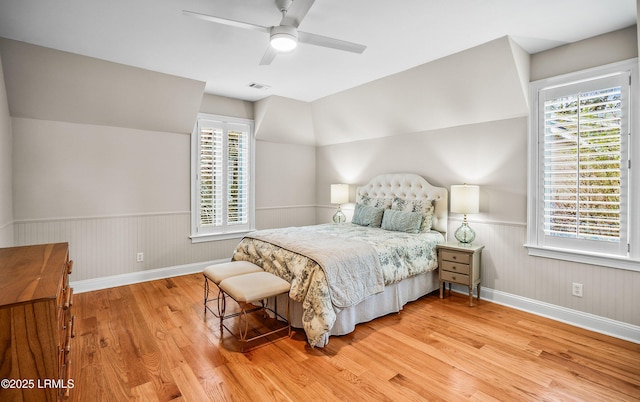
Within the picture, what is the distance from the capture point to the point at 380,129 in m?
4.89

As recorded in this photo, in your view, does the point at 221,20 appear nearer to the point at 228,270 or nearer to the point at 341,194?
the point at 228,270

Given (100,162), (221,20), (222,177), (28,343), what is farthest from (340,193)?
(28,343)

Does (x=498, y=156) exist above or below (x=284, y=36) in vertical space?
below

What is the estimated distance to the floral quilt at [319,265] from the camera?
2.64 m

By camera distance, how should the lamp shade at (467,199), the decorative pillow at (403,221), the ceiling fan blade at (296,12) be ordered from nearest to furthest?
the ceiling fan blade at (296,12) < the lamp shade at (467,199) < the decorative pillow at (403,221)

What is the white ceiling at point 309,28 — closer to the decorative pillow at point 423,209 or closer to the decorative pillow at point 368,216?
the decorative pillow at point 423,209

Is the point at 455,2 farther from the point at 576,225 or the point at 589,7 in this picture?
the point at 576,225

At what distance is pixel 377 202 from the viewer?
4.80 meters

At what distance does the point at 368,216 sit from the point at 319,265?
78.7 inches

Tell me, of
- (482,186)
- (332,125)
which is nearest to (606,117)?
(482,186)

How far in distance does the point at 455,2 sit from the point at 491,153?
1.90 m

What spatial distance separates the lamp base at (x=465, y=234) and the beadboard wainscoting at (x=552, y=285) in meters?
0.14

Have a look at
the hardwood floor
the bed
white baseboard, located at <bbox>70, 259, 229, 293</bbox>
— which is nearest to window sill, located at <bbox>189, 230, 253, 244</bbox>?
white baseboard, located at <bbox>70, 259, 229, 293</bbox>

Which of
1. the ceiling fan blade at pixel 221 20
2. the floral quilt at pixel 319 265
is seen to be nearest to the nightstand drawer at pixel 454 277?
the floral quilt at pixel 319 265
